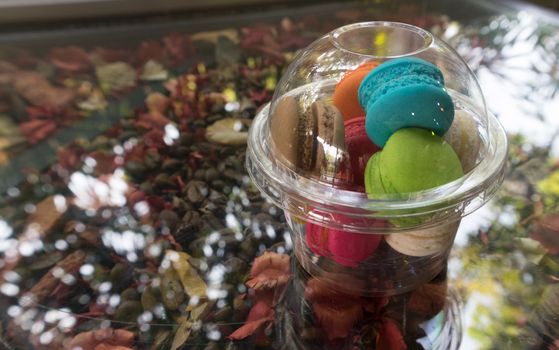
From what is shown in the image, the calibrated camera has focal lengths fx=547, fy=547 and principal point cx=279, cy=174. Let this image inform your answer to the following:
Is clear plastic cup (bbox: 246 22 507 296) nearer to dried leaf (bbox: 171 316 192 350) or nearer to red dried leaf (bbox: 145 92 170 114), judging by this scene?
dried leaf (bbox: 171 316 192 350)

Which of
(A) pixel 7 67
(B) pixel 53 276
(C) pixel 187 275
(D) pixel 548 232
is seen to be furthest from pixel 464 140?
(A) pixel 7 67

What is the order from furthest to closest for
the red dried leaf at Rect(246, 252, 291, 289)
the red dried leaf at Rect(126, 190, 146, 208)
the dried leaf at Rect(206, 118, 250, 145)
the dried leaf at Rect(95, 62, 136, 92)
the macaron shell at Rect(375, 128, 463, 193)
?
the dried leaf at Rect(95, 62, 136, 92), the dried leaf at Rect(206, 118, 250, 145), the red dried leaf at Rect(126, 190, 146, 208), the red dried leaf at Rect(246, 252, 291, 289), the macaron shell at Rect(375, 128, 463, 193)

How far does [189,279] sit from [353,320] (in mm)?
174

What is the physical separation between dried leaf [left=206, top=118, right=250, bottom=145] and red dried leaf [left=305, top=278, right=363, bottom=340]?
291 millimetres

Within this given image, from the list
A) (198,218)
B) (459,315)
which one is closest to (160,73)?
(198,218)

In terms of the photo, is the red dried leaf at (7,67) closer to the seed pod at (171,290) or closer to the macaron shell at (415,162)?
the seed pod at (171,290)

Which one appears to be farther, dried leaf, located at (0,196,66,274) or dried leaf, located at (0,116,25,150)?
dried leaf, located at (0,116,25,150)

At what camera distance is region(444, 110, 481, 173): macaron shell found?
1.64 ft

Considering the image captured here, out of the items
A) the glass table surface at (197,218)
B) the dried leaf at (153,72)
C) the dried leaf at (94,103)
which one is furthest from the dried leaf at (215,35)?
the dried leaf at (94,103)

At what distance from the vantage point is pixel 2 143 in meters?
0.78

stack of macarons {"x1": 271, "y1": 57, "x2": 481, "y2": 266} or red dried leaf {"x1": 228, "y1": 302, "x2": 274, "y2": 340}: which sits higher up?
stack of macarons {"x1": 271, "y1": 57, "x2": 481, "y2": 266}

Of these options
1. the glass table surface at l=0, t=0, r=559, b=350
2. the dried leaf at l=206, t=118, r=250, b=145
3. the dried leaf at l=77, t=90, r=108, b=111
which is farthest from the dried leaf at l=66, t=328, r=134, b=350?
the dried leaf at l=77, t=90, r=108, b=111

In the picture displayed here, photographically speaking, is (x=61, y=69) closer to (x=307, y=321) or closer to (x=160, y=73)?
(x=160, y=73)

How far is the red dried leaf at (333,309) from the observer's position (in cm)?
50
